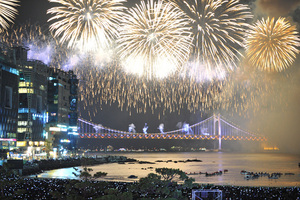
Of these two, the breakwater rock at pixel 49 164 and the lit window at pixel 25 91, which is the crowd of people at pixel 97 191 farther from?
the lit window at pixel 25 91

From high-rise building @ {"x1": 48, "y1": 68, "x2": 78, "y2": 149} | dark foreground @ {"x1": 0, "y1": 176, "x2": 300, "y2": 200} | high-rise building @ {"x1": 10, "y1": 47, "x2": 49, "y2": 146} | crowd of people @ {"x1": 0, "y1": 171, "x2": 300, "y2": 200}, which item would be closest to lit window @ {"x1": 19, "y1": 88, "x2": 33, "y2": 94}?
high-rise building @ {"x1": 10, "y1": 47, "x2": 49, "y2": 146}

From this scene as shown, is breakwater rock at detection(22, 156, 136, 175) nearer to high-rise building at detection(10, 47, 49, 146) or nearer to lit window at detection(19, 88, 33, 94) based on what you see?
high-rise building at detection(10, 47, 49, 146)

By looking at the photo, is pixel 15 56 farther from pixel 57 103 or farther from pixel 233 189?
pixel 233 189

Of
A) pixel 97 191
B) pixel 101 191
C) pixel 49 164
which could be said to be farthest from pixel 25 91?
pixel 97 191

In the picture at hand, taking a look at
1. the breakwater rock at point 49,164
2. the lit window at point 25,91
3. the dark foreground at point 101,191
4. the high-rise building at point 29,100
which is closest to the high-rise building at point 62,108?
the high-rise building at point 29,100

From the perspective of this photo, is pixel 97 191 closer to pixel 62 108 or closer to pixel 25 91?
pixel 25 91

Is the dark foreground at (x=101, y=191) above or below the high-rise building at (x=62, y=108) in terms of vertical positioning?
below

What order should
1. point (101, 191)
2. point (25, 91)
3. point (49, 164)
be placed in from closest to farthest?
point (101, 191)
point (49, 164)
point (25, 91)
